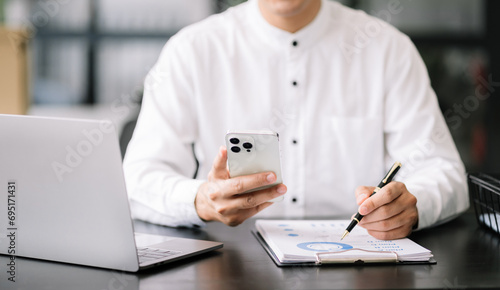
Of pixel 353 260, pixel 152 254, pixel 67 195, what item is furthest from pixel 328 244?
pixel 67 195

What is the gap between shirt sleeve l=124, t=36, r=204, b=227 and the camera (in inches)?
54.2

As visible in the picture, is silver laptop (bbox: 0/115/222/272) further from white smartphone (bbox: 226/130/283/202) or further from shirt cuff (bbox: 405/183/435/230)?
shirt cuff (bbox: 405/183/435/230)

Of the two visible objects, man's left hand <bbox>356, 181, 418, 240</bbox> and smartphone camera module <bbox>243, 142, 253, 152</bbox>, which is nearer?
smartphone camera module <bbox>243, 142, 253, 152</bbox>

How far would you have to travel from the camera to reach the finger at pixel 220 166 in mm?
1126

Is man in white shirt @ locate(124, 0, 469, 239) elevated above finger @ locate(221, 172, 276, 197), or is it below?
above

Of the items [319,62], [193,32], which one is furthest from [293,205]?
[193,32]

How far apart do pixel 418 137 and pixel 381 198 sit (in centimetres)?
69

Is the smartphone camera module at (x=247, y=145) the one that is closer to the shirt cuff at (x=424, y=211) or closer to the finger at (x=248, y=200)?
the finger at (x=248, y=200)

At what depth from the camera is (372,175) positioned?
1.86 meters

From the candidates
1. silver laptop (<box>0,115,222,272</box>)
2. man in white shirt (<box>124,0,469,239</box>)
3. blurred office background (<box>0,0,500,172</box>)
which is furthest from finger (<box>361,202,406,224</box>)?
blurred office background (<box>0,0,500,172</box>)

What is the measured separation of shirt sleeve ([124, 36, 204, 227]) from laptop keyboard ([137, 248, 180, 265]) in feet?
0.96

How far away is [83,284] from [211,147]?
1014 mm

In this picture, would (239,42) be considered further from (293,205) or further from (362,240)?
(362,240)

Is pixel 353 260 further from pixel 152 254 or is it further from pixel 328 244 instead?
pixel 152 254
